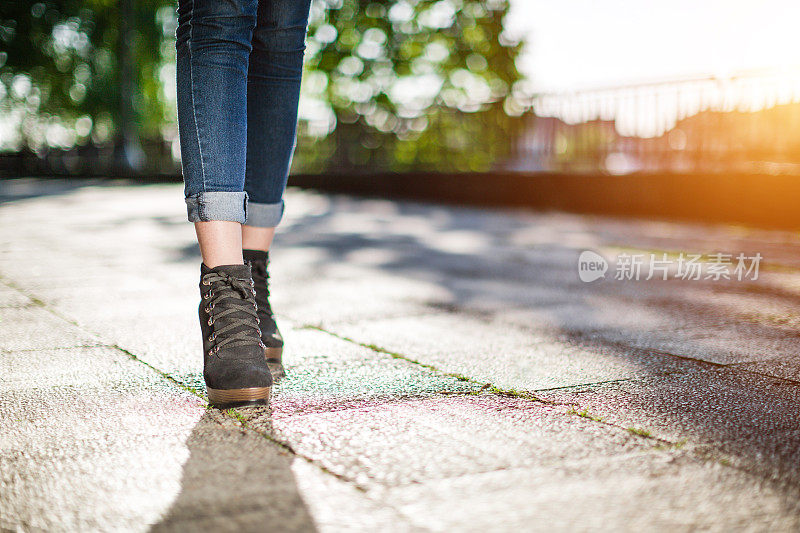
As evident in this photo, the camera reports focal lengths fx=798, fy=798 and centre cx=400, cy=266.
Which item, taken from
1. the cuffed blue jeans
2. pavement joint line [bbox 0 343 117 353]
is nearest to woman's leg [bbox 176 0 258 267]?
the cuffed blue jeans

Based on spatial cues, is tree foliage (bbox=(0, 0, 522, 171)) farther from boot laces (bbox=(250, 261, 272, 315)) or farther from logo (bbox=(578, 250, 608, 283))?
boot laces (bbox=(250, 261, 272, 315))

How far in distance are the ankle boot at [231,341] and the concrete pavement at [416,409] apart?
5 cm

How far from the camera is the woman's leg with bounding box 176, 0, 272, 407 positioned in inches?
71.8

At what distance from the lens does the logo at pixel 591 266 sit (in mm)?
3934

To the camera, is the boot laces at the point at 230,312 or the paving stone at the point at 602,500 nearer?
→ the paving stone at the point at 602,500

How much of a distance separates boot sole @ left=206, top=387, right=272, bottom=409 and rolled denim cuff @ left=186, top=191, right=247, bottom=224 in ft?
1.29

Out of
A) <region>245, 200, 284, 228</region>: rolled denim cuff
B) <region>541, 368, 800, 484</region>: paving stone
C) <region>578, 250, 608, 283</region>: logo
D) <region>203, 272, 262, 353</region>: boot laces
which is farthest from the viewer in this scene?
<region>578, 250, 608, 283</region>: logo

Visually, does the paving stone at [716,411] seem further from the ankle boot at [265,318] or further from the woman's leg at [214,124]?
the woman's leg at [214,124]

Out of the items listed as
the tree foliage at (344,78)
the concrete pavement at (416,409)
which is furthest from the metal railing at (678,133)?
the concrete pavement at (416,409)

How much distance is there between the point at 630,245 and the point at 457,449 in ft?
14.1

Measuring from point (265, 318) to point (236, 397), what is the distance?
1.40 feet

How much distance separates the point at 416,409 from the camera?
66.0 inches

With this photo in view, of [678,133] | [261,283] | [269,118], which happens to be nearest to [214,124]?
[269,118]

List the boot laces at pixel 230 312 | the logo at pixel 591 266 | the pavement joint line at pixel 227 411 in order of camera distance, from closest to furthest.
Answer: the pavement joint line at pixel 227 411 < the boot laces at pixel 230 312 < the logo at pixel 591 266
